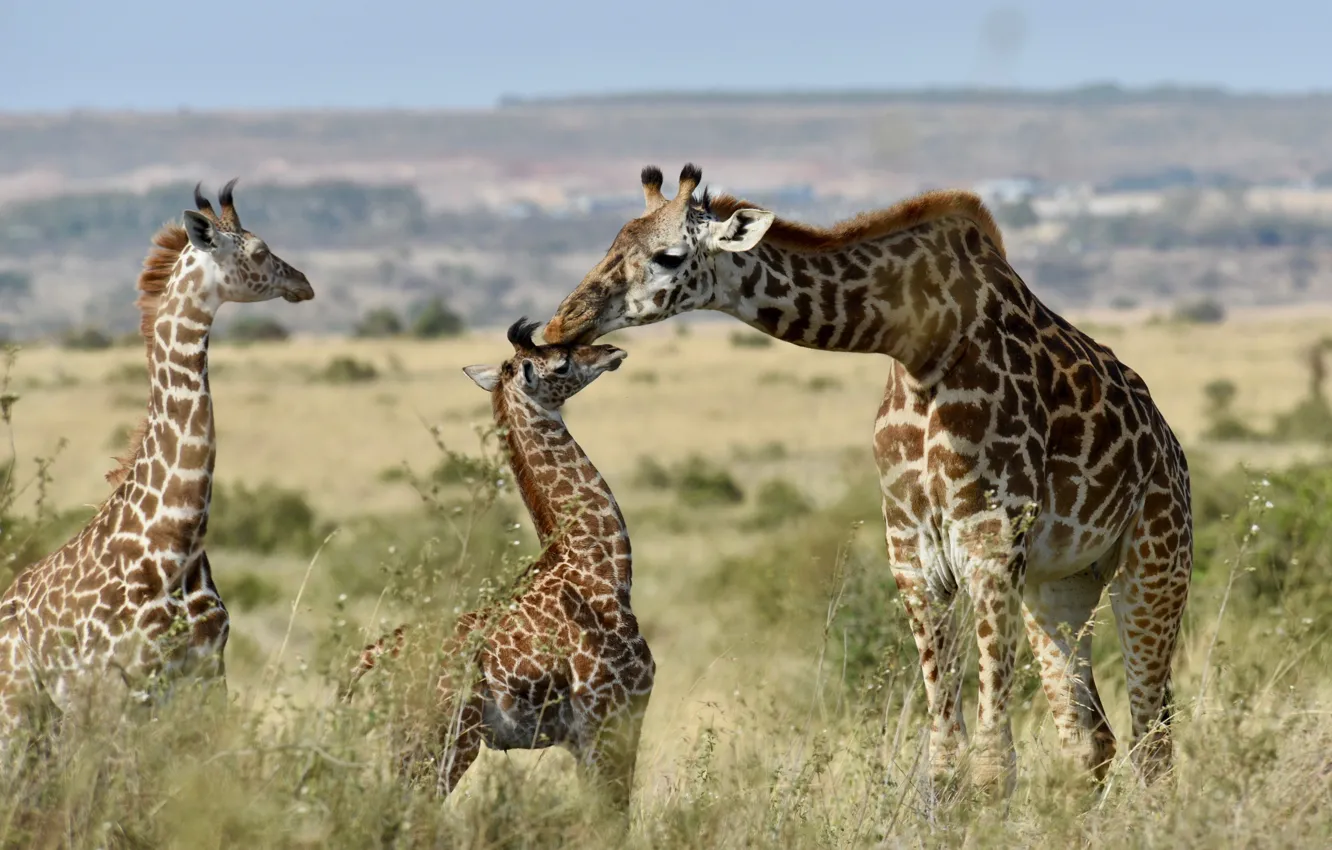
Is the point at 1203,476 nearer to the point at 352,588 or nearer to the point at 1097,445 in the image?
the point at 352,588

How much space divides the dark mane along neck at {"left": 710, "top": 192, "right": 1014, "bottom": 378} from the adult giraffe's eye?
197mm

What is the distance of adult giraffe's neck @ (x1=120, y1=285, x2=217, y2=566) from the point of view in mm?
6699

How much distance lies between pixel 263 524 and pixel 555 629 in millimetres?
19037

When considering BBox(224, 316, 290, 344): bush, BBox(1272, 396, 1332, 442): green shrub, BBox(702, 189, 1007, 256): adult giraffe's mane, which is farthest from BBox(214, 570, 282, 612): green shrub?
BBox(224, 316, 290, 344): bush

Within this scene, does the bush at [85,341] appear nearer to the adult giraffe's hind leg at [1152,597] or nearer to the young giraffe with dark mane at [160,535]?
the young giraffe with dark mane at [160,535]

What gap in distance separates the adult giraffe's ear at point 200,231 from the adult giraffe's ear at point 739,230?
173 cm

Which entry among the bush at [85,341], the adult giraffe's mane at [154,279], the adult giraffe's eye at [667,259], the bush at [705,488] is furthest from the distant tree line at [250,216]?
the adult giraffe's eye at [667,259]

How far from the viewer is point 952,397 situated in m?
7.20

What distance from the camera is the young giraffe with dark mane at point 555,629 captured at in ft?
21.6

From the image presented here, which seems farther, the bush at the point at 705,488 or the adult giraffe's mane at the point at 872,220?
the bush at the point at 705,488

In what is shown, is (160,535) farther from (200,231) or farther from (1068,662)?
(1068,662)

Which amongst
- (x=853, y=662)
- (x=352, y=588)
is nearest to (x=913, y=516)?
(x=853, y=662)

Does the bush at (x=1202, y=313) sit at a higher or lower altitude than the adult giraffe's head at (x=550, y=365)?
lower

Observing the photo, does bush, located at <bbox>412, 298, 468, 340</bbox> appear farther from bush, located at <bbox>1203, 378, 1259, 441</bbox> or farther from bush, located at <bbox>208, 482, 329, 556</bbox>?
bush, located at <bbox>208, 482, 329, 556</bbox>
